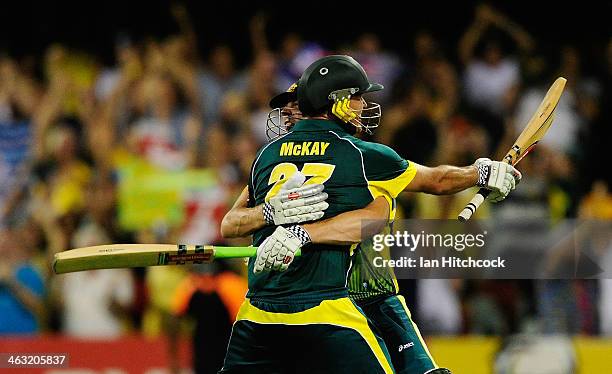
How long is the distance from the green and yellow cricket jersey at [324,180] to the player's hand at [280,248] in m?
0.09

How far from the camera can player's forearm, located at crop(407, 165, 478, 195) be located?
4.96 metres

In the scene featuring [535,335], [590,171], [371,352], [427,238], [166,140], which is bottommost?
[371,352]

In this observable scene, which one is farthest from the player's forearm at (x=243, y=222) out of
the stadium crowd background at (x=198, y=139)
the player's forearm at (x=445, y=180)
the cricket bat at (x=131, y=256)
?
the stadium crowd background at (x=198, y=139)

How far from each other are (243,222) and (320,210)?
53cm

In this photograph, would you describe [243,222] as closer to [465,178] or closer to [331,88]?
[331,88]

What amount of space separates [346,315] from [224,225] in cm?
100

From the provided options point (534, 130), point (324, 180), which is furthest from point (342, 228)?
point (534, 130)

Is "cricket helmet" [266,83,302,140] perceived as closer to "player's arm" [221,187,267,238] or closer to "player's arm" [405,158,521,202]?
"player's arm" [221,187,267,238]

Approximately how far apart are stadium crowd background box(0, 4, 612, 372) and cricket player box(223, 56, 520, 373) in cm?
321

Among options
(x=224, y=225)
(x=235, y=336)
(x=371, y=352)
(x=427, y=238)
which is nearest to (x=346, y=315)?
(x=371, y=352)

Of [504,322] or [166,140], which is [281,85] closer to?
[166,140]

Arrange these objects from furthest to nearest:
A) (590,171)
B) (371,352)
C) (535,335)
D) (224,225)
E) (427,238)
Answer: (590,171) → (535,335) → (427,238) → (224,225) → (371,352)

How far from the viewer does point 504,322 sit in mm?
7938

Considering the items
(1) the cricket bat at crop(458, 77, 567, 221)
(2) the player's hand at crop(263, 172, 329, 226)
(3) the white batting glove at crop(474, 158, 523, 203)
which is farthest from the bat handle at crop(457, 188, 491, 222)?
(2) the player's hand at crop(263, 172, 329, 226)
